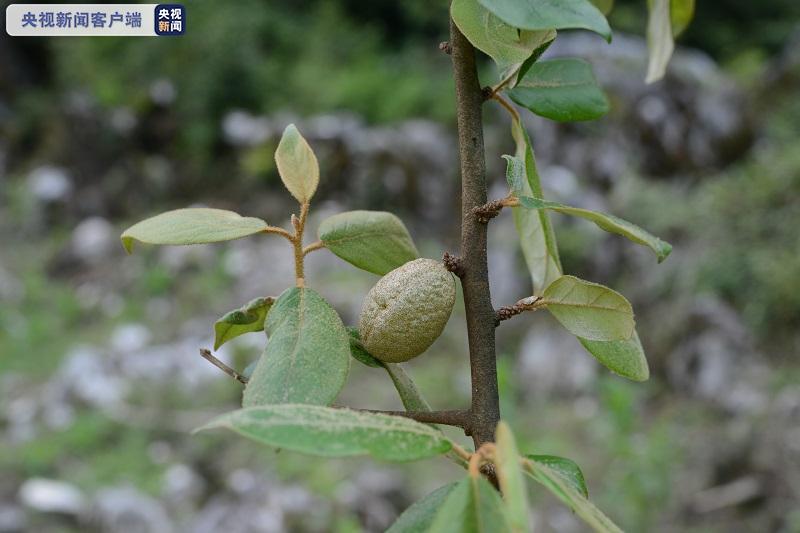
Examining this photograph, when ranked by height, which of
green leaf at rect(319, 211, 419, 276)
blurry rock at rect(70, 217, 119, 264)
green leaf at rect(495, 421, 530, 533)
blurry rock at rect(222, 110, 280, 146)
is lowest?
blurry rock at rect(70, 217, 119, 264)

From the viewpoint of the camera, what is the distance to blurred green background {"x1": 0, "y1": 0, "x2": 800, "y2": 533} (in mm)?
1917

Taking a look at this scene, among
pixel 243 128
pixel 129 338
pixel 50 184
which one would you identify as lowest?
pixel 129 338

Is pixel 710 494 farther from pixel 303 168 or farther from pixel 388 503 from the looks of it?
pixel 303 168

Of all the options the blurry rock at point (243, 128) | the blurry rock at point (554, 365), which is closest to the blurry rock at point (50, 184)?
the blurry rock at point (243, 128)

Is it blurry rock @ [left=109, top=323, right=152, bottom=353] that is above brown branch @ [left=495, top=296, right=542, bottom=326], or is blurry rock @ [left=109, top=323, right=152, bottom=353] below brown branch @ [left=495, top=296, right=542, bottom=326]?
below

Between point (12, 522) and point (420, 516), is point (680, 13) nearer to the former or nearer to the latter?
point (420, 516)

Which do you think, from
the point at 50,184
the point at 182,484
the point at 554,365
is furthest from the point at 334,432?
the point at 50,184

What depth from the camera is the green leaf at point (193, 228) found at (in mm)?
284

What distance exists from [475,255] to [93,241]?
141 inches

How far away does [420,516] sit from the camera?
0.79ft

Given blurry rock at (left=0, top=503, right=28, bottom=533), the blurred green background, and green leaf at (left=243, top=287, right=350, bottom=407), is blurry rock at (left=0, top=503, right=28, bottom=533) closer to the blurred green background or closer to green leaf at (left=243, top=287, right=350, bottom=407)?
the blurred green background

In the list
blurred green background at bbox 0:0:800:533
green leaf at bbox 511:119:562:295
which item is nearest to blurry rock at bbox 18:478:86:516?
blurred green background at bbox 0:0:800:533

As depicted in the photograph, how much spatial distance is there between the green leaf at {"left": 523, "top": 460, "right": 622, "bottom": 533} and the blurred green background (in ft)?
4.45

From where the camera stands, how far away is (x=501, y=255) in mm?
3014
